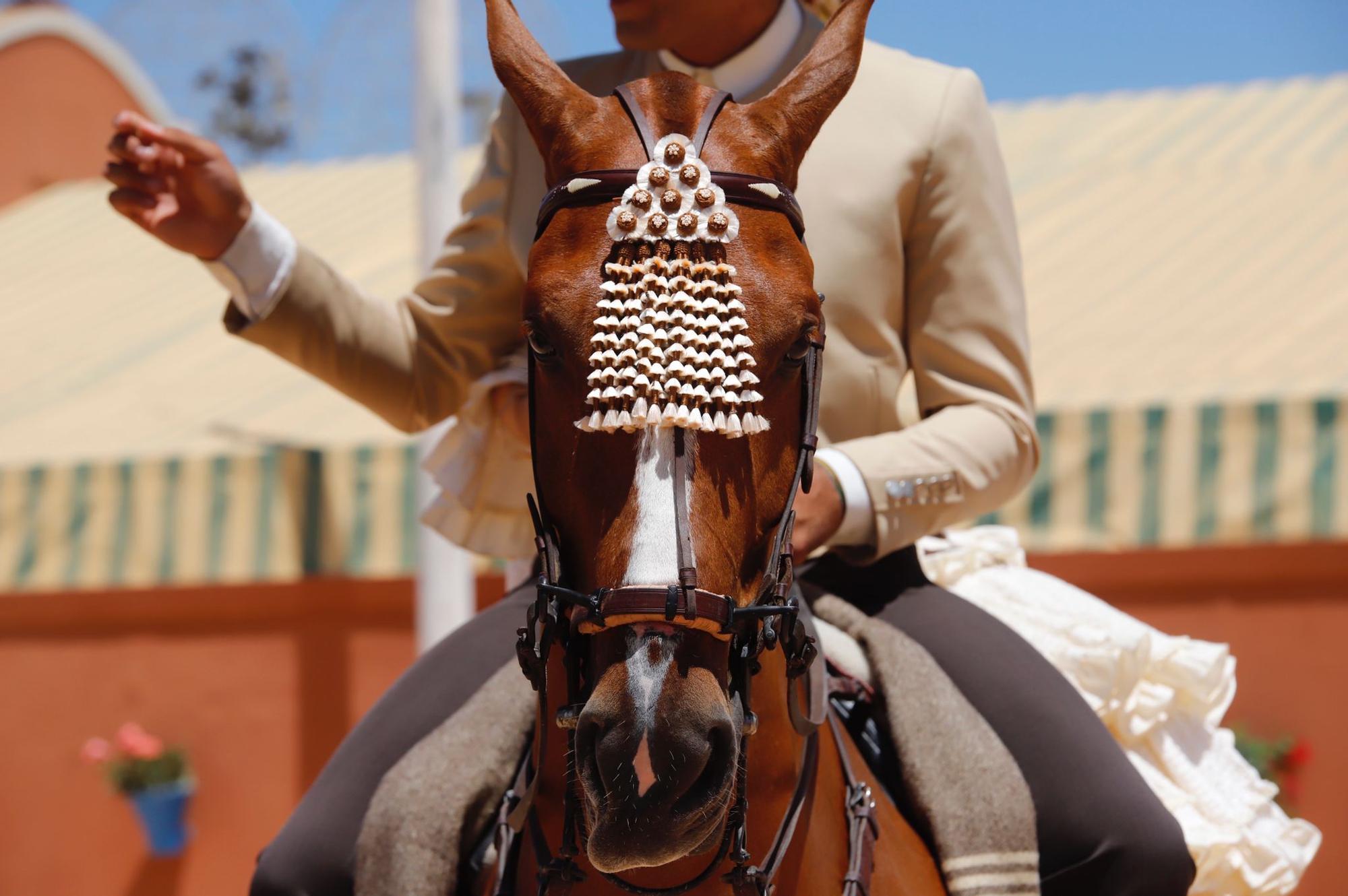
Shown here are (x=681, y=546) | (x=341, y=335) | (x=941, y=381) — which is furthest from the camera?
(x=341, y=335)

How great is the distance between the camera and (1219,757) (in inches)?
114

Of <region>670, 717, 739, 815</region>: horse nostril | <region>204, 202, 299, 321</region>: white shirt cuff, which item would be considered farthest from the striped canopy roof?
<region>670, 717, 739, 815</region>: horse nostril

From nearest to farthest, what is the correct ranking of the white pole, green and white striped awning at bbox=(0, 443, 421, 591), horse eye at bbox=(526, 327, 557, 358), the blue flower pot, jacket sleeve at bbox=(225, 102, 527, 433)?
horse eye at bbox=(526, 327, 557, 358) < jacket sleeve at bbox=(225, 102, 527, 433) < the white pole < green and white striped awning at bbox=(0, 443, 421, 591) < the blue flower pot

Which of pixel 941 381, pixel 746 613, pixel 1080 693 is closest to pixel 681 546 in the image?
pixel 746 613

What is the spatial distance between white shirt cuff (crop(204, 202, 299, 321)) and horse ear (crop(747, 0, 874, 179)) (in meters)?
1.19

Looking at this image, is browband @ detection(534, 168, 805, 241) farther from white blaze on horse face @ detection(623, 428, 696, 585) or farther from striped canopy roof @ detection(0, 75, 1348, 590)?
striped canopy roof @ detection(0, 75, 1348, 590)

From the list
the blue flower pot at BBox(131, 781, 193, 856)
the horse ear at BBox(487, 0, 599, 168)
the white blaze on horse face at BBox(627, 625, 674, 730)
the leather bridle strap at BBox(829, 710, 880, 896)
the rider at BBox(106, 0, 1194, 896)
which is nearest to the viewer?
the white blaze on horse face at BBox(627, 625, 674, 730)

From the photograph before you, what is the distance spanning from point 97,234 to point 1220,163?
9.48 m

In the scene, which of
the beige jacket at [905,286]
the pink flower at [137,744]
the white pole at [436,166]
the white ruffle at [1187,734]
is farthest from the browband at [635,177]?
the pink flower at [137,744]

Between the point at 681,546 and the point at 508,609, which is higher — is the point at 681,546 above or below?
above

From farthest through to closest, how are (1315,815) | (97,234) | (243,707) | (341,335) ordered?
(97,234) → (243,707) → (1315,815) → (341,335)

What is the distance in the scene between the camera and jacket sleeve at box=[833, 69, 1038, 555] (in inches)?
101

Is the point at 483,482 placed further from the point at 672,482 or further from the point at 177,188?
the point at 672,482

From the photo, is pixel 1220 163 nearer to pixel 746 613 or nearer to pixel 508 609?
pixel 508 609
